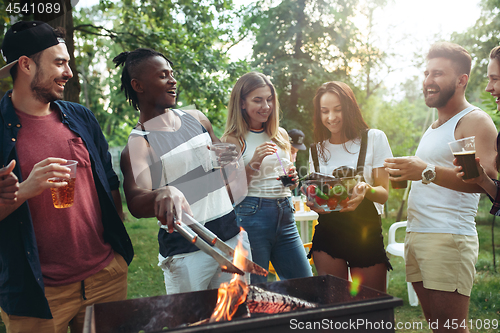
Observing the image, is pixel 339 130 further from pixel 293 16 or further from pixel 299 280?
pixel 293 16

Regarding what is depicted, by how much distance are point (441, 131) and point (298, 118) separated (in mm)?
13220

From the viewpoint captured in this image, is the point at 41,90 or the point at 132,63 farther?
the point at 132,63

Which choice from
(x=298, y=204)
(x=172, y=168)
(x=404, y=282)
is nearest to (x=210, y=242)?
(x=172, y=168)

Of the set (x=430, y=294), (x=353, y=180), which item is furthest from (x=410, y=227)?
(x=353, y=180)

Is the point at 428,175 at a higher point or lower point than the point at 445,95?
lower

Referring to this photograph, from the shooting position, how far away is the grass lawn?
3.93m

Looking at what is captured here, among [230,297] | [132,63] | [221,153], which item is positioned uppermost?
[132,63]

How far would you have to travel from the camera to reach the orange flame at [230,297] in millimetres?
1686

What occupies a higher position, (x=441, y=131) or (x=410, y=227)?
(x=441, y=131)

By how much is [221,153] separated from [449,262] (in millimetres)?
1564

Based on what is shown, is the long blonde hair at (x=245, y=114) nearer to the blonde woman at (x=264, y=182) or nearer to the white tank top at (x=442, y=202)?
the blonde woman at (x=264, y=182)

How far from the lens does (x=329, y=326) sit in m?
1.51

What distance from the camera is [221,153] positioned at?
2273mm

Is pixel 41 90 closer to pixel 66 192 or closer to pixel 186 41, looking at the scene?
pixel 66 192
